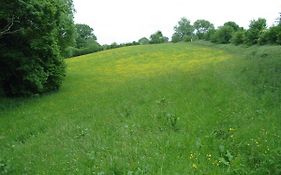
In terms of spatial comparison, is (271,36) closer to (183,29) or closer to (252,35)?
(252,35)

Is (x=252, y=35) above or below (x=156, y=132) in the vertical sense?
below

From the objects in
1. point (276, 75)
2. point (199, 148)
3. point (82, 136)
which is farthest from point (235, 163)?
point (276, 75)

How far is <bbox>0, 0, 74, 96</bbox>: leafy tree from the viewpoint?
→ 834 inches

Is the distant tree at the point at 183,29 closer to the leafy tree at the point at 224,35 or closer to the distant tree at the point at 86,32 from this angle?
the distant tree at the point at 86,32

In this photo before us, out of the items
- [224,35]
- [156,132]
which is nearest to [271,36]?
[224,35]

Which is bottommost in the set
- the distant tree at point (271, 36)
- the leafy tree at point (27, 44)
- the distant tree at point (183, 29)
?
the distant tree at point (183, 29)

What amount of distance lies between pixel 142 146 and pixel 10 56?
15587 mm

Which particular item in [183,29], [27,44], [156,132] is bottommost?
[183,29]

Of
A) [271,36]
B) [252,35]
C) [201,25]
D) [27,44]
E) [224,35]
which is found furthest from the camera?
[201,25]

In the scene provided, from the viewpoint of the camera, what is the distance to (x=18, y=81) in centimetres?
2472

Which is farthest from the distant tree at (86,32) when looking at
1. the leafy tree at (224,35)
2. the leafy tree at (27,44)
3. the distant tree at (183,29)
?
the leafy tree at (27,44)

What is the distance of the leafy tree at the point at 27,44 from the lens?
834 inches

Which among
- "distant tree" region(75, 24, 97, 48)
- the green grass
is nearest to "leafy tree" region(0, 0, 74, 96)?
the green grass

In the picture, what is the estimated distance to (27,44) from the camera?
Result: 79.0 ft
